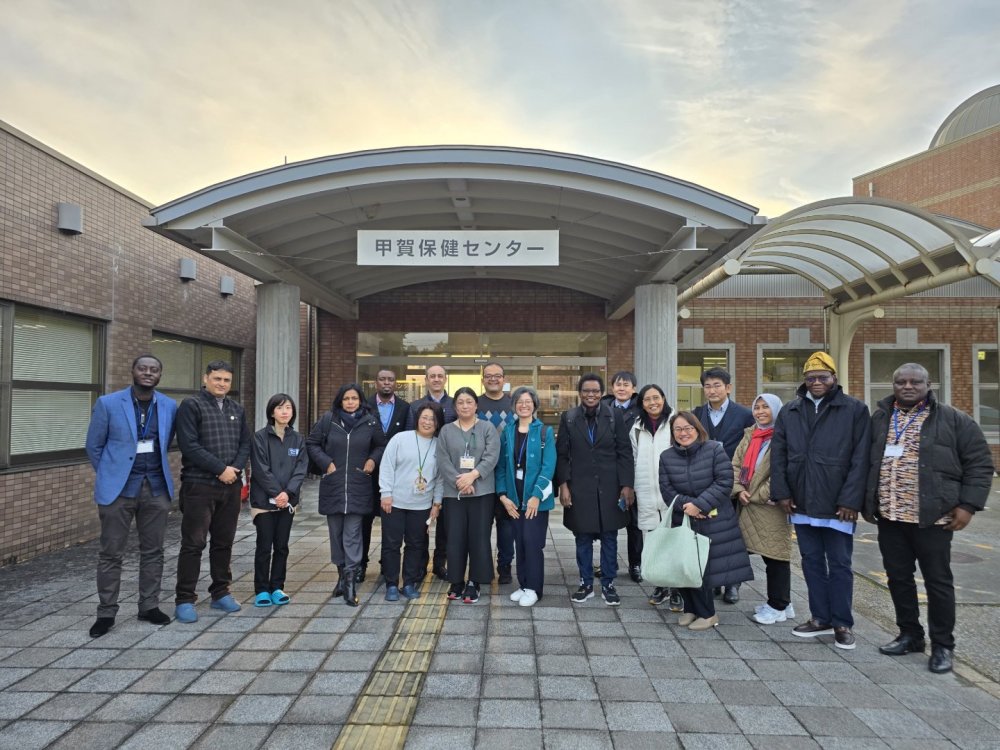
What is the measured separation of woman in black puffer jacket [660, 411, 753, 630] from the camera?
409 centimetres

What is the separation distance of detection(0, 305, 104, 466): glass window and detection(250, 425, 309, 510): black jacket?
11.1 ft

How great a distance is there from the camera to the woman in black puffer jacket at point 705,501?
4090mm

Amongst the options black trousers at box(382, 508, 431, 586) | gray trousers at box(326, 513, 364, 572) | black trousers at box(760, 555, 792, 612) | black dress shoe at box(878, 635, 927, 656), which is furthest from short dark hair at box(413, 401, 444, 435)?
black dress shoe at box(878, 635, 927, 656)

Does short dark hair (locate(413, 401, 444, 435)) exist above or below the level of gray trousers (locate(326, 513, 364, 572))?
above

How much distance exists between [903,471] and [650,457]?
166cm

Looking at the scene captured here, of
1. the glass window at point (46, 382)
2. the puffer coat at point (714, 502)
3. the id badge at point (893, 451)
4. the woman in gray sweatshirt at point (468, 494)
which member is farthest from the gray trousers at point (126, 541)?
the id badge at point (893, 451)

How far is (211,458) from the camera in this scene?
4297 millimetres

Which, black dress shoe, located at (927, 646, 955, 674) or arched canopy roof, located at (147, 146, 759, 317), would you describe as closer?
black dress shoe, located at (927, 646, 955, 674)

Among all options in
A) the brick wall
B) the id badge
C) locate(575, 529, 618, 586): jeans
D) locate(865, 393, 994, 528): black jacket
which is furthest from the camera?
the brick wall

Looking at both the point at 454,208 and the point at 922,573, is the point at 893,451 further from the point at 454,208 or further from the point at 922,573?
the point at 454,208

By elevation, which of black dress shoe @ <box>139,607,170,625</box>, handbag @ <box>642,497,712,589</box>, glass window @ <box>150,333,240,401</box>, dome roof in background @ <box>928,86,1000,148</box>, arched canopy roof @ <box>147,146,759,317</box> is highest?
dome roof in background @ <box>928,86,1000,148</box>

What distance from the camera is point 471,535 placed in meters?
4.75

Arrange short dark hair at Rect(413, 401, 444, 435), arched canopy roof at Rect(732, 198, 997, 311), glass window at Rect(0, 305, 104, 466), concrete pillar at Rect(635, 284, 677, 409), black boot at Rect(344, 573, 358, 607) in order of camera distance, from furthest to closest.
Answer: arched canopy roof at Rect(732, 198, 997, 311)
concrete pillar at Rect(635, 284, 677, 409)
glass window at Rect(0, 305, 104, 466)
short dark hair at Rect(413, 401, 444, 435)
black boot at Rect(344, 573, 358, 607)

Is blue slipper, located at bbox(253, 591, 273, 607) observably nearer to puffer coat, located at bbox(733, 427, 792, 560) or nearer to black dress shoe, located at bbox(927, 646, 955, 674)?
puffer coat, located at bbox(733, 427, 792, 560)
